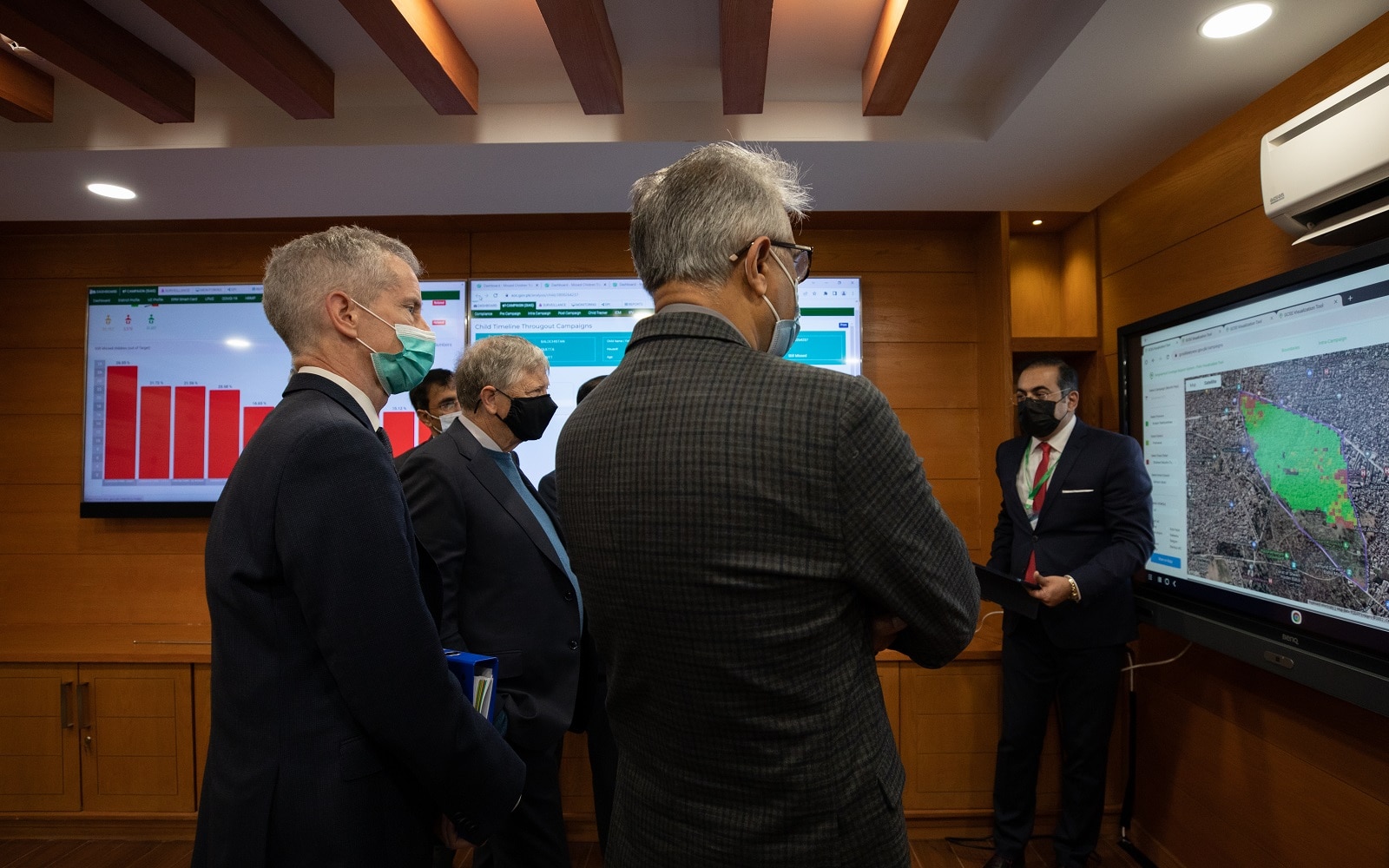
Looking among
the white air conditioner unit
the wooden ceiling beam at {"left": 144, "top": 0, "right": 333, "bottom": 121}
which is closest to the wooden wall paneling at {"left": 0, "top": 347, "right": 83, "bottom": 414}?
the wooden ceiling beam at {"left": 144, "top": 0, "right": 333, "bottom": 121}

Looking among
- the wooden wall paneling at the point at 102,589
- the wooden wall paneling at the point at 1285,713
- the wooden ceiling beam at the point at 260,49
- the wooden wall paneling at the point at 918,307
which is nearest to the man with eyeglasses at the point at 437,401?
the wooden ceiling beam at the point at 260,49

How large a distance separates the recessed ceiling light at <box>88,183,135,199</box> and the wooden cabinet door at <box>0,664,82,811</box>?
6.04ft

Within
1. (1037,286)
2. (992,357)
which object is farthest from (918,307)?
(1037,286)

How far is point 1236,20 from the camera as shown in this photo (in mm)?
1786

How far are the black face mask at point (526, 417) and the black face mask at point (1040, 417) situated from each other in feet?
5.63

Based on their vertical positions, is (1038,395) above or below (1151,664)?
above

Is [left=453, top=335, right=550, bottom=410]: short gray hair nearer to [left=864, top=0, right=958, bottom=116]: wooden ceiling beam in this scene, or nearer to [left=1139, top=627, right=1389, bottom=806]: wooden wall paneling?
[left=864, top=0, right=958, bottom=116]: wooden ceiling beam

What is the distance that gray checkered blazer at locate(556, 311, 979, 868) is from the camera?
2.63 ft

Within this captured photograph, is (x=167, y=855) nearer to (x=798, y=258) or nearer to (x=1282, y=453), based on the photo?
(x=798, y=258)

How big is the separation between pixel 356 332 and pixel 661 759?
0.83m

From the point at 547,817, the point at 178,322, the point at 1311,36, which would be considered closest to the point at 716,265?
the point at 547,817

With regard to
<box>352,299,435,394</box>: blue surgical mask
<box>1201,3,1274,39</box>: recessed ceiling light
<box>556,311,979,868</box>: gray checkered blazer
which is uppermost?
<box>1201,3,1274,39</box>: recessed ceiling light

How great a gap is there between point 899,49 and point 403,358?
5.22 ft

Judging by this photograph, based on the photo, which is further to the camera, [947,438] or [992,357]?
[947,438]
